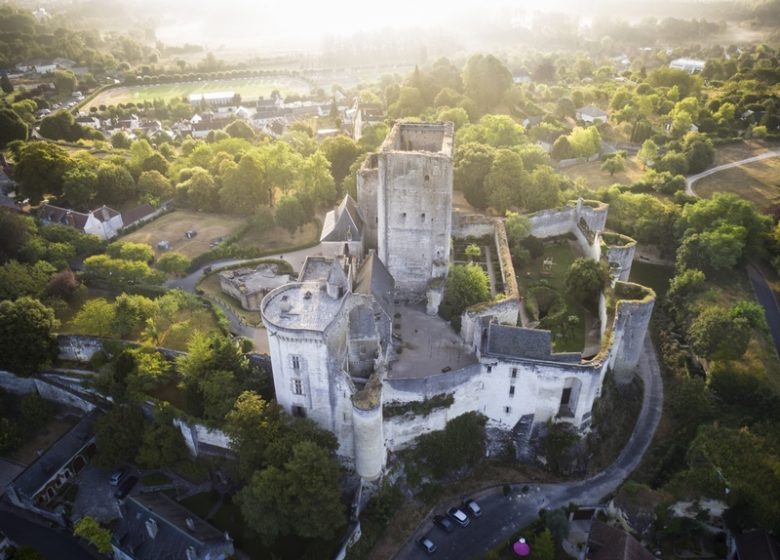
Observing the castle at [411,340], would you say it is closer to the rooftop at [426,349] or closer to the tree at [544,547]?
the rooftop at [426,349]

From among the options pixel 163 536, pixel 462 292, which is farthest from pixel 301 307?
pixel 163 536

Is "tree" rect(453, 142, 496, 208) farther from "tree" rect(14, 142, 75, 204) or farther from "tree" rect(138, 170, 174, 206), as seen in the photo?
"tree" rect(14, 142, 75, 204)

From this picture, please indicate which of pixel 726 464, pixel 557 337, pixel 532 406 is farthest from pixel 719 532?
pixel 557 337

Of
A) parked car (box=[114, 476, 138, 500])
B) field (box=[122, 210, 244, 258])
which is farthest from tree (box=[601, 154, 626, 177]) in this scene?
parked car (box=[114, 476, 138, 500])

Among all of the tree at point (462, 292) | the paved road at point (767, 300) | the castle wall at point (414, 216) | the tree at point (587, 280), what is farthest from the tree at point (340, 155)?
the paved road at point (767, 300)

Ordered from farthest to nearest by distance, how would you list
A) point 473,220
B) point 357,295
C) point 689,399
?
point 473,220, point 689,399, point 357,295

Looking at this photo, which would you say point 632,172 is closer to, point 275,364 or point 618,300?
point 618,300
